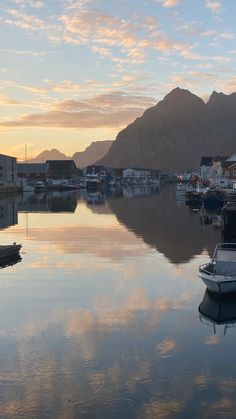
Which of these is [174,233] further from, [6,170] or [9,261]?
[6,170]

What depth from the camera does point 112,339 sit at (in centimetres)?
2038

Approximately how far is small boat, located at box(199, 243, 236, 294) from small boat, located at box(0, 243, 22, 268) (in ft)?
55.4

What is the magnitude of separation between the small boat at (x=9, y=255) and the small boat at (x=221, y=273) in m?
16.9

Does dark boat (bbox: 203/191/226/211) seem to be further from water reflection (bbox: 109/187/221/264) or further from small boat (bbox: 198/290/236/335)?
small boat (bbox: 198/290/236/335)

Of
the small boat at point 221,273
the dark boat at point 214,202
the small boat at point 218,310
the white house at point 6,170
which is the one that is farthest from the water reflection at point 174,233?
the white house at point 6,170

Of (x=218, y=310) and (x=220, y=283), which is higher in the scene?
(x=220, y=283)

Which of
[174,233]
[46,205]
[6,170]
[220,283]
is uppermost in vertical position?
[6,170]

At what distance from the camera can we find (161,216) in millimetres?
79250

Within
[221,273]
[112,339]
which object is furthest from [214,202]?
[112,339]

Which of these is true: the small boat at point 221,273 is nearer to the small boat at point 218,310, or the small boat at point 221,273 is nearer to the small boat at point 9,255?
the small boat at point 218,310

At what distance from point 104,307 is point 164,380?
30.9 ft

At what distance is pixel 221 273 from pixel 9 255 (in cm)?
1890

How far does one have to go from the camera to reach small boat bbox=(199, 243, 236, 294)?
2611 cm

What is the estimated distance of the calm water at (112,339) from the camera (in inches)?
588
